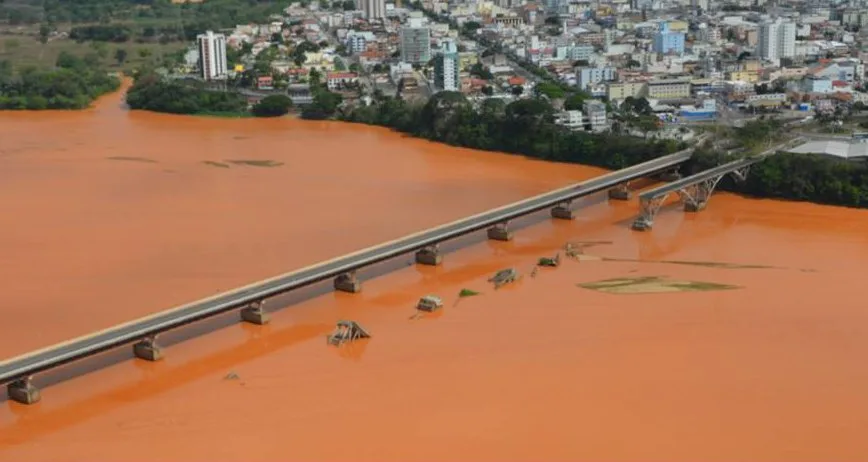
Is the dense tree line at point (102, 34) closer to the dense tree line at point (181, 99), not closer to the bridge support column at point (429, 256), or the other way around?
the dense tree line at point (181, 99)

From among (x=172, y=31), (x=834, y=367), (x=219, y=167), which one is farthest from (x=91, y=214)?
(x=172, y=31)

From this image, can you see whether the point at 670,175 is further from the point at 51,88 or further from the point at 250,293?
the point at 51,88

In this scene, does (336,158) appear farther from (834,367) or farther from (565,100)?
(834,367)

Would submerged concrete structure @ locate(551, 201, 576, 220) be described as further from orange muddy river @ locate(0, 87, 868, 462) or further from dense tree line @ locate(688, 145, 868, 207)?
dense tree line @ locate(688, 145, 868, 207)

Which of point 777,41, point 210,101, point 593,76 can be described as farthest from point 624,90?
point 210,101

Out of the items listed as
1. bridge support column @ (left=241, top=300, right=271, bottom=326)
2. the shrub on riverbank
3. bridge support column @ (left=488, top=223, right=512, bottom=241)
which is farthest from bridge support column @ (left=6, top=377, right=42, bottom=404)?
the shrub on riverbank

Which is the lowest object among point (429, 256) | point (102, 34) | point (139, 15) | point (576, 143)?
point (429, 256)
